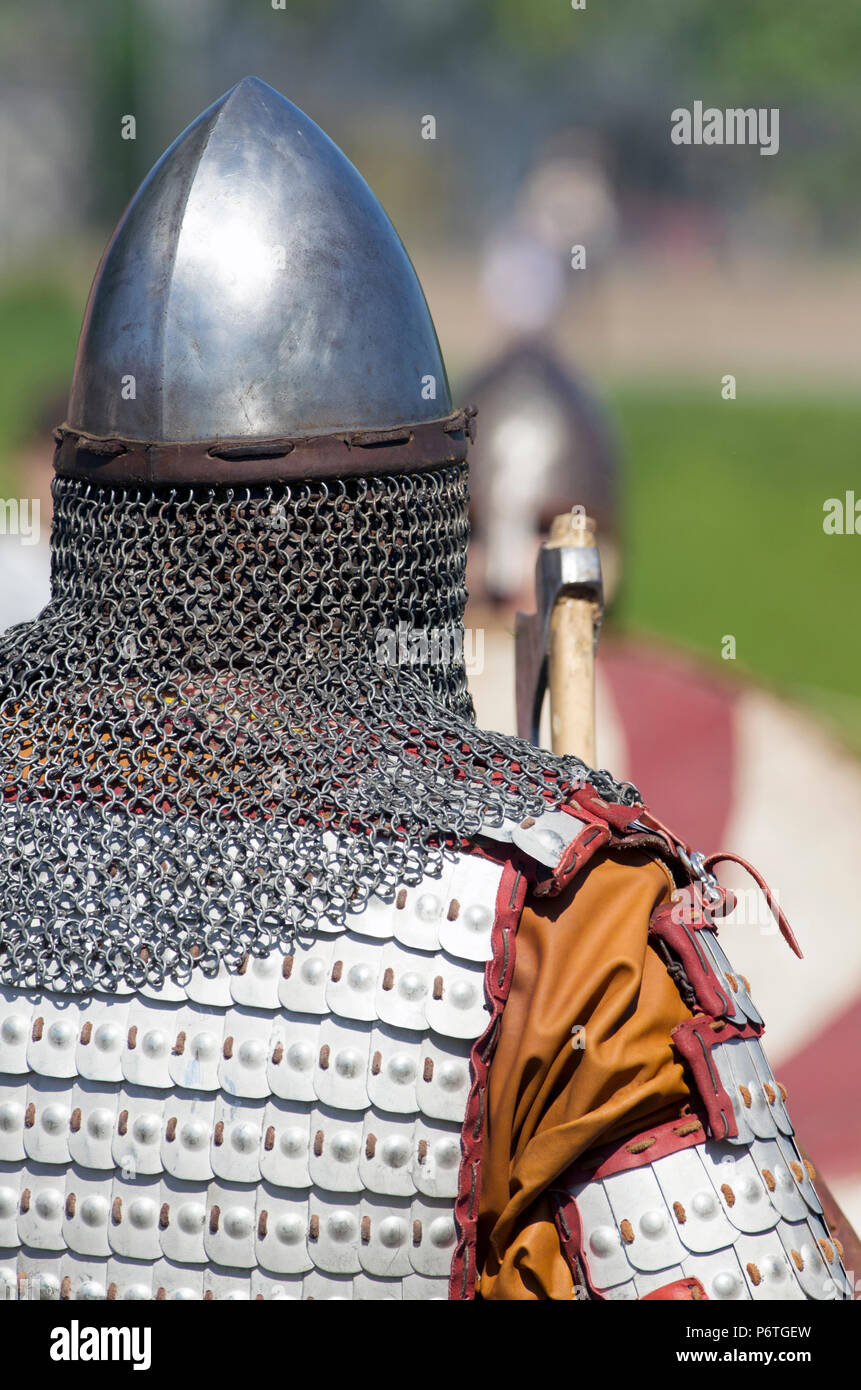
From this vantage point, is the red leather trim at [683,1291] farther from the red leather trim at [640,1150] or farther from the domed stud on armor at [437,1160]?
the domed stud on armor at [437,1160]

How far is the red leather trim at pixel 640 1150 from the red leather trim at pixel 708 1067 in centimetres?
3

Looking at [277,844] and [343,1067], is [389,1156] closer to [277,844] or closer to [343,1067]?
[343,1067]

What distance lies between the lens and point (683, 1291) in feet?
7.11

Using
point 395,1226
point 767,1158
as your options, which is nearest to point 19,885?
point 395,1226

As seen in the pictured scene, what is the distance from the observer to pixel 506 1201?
87.9 inches

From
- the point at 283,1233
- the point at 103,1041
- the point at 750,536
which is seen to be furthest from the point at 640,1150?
the point at 750,536

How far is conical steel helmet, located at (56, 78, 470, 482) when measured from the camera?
246 cm

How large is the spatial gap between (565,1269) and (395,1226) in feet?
0.83

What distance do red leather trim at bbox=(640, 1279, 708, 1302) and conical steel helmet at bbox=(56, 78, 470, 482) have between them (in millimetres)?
1339

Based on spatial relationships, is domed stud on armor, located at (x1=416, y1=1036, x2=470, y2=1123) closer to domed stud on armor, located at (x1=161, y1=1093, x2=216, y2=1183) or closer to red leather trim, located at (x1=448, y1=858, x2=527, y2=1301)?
red leather trim, located at (x1=448, y1=858, x2=527, y2=1301)

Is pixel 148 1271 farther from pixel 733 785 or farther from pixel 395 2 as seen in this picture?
pixel 395 2

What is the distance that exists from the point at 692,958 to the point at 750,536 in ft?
63.9

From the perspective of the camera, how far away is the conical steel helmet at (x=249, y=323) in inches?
96.8

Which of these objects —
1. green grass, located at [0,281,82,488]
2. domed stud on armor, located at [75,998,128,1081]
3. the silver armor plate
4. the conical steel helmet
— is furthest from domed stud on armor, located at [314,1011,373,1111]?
green grass, located at [0,281,82,488]
